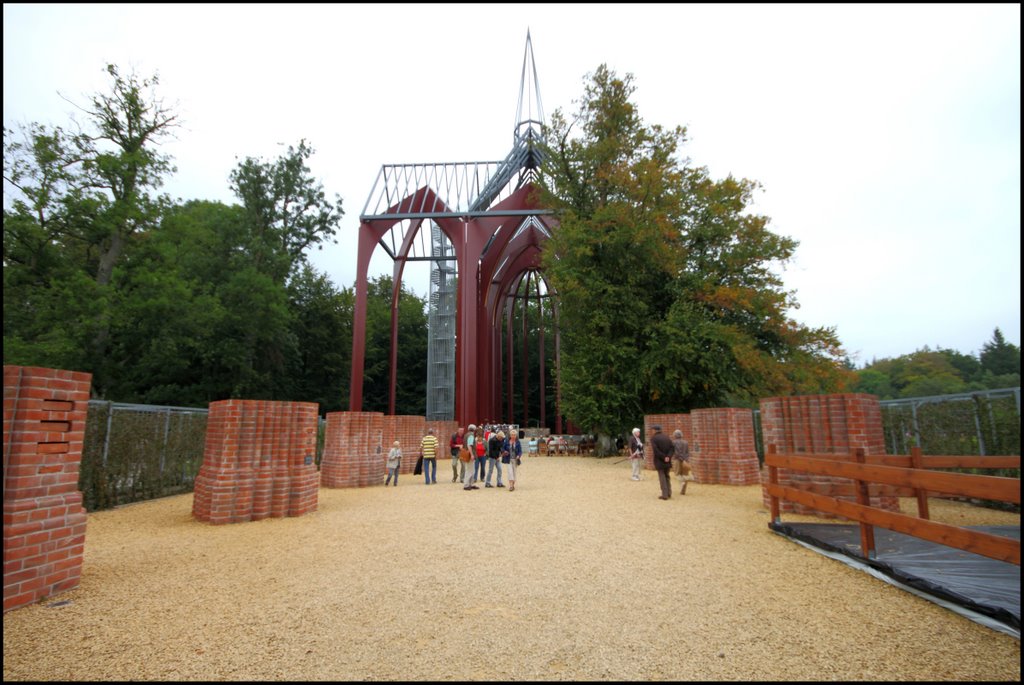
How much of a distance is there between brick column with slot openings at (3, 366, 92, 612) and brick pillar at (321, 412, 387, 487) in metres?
8.28

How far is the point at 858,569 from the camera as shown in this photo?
485 centimetres

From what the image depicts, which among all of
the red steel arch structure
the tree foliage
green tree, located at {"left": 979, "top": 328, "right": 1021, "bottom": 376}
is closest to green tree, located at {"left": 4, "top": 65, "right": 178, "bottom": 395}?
the red steel arch structure

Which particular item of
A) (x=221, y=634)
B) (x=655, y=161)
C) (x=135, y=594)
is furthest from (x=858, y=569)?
(x=655, y=161)

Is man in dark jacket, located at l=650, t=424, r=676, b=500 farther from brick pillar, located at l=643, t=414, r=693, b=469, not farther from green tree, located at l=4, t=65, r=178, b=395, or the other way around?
green tree, located at l=4, t=65, r=178, b=395

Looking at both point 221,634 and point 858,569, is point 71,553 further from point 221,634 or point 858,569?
point 858,569

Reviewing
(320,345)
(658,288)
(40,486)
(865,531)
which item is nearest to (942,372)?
(658,288)

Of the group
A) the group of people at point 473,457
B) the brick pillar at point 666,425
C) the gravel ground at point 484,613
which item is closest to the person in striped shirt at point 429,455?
the group of people at point 473,457

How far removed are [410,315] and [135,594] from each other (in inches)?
2189

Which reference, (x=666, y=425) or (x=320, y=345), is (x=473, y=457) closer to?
(x=666, y=425)

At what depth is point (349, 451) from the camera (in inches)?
506

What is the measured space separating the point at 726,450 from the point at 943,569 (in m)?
7.85

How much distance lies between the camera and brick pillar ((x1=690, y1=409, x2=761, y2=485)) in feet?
39.7

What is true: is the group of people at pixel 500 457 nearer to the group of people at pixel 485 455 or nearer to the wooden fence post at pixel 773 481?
the group of people at pixel 485 455

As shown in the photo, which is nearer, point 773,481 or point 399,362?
point 773,481
